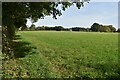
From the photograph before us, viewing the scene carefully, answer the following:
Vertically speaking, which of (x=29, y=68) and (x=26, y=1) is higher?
(x=26, y=1)

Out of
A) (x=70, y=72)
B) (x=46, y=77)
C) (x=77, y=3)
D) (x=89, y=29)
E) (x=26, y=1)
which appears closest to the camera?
(x=46, y=77)

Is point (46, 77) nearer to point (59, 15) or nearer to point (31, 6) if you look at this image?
point (31, 6)

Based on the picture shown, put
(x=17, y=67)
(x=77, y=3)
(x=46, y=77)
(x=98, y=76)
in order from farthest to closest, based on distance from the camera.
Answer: (x=77, y=3), (x=17, y=67), (x=98, y=76), (x=46, y=77)

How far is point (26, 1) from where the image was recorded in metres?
20.1

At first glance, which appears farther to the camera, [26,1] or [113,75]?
Answer: [26,1]

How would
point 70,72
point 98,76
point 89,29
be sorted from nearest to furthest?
point 98,76
point 70,72
point 89,29

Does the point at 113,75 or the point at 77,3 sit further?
the point at 77,3

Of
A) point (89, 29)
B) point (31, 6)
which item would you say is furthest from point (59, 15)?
point (89, 29)

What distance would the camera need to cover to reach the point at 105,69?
15109mm

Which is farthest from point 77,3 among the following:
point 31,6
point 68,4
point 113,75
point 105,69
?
point 113,75

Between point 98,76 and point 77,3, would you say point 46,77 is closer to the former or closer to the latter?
point 98,76

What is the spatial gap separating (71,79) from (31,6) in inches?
385

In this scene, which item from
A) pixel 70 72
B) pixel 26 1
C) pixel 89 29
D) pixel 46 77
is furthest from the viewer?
pixel 89 29

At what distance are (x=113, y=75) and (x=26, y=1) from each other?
919 cm
